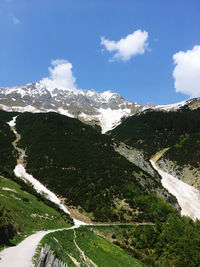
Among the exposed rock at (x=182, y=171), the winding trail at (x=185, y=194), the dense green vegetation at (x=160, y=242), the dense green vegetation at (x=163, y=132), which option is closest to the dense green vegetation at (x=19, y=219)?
the dense green vegetation at (x=160, y=242)

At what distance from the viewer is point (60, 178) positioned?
5394 cm

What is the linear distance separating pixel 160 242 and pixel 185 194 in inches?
1796

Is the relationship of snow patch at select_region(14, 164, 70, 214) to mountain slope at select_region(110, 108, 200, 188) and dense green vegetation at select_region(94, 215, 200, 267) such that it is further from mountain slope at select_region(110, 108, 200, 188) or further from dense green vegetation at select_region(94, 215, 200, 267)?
mountain slope at select_region(110, 108, 200, 188)

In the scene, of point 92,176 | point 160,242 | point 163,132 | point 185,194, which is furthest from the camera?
point 163,132

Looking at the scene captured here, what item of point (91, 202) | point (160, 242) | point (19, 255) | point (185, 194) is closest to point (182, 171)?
point (185, 194)

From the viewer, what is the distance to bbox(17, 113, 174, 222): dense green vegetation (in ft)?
147

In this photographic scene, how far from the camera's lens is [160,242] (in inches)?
1252

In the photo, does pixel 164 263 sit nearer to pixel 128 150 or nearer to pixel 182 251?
pixel 182 251

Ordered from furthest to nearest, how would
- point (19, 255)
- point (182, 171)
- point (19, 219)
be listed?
1. point (182, 171)
2. point (19, 219)
3. point (19, 255)

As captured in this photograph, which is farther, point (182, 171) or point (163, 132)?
point (163, 132)

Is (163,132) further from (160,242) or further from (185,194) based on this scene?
(160,242)

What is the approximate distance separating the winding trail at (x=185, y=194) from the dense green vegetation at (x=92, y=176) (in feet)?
48.6

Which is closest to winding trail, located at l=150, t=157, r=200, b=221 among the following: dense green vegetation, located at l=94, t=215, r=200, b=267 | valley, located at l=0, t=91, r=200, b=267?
valley, located at l=0, t=91, r=200, b=267

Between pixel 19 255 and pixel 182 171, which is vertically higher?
pixel 182 171
